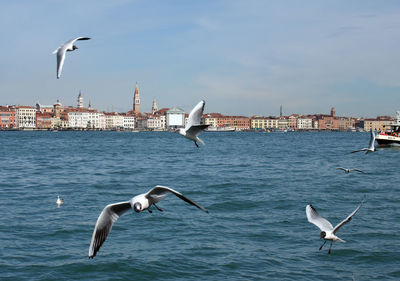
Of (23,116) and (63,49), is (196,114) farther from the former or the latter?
(23,116)

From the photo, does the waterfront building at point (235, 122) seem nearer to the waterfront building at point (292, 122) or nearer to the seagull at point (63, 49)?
the waterfront building at point (292, 122)

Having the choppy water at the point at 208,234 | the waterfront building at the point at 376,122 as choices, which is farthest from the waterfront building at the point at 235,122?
the choppy water at the point at 208,234

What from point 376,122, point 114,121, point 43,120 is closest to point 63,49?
point 43,120

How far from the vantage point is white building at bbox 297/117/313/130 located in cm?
19262

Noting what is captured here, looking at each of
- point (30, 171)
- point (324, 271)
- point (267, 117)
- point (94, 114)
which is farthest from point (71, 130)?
point (324, 271)

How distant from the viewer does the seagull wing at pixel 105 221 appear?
15.1 ft

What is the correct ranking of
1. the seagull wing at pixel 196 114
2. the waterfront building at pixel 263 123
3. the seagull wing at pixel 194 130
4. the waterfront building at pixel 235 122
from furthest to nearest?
the waterfront building at pixel 263 123, the waterfront building at pixel 235 122, the seagull wing at pixel 196 114, the seagull wing at pixel 194 130

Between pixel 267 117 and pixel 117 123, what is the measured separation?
203 feet

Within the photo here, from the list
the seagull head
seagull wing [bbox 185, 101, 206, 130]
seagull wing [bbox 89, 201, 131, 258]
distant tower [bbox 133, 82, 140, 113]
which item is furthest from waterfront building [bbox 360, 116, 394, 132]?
the seagull head

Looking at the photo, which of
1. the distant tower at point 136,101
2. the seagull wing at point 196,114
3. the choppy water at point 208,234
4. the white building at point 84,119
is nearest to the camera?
the seagull wing at point 196,114

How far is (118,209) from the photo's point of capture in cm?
→ 489

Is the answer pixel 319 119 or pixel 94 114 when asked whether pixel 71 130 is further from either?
pixel 319 119

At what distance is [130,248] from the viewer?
10250mm

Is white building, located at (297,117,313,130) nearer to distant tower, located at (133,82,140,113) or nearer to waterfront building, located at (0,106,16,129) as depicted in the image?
distant tower, located at (133,82,140,113)
